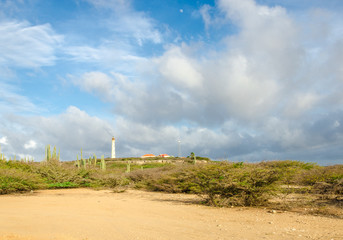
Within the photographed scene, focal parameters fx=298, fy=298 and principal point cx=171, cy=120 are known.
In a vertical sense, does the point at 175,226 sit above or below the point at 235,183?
below

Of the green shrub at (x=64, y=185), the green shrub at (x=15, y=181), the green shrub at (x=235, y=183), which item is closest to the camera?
the green shrub at (x=235, y=183)

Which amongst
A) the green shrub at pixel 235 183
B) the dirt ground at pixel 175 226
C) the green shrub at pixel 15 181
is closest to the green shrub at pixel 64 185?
the green shrub at pixel 15 181

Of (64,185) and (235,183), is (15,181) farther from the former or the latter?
(235,183)

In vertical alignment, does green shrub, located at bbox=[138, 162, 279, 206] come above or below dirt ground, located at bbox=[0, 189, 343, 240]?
above

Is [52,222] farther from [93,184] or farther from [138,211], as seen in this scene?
[93,184]

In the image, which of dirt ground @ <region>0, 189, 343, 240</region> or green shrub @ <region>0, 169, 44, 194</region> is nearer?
dirt ground @ <region>0, 189, 343, 240</region>

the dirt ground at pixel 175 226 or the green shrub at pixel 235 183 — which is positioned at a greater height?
the green shrub at pixel 235 183

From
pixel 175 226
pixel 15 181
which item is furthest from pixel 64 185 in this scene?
pixel 175 226

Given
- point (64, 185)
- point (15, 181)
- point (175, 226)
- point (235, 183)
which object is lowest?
point (64, 185)

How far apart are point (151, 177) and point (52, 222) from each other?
40.2 feet

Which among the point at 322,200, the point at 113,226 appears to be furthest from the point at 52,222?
the point at 322,200

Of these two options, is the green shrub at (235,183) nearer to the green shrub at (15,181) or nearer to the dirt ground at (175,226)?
the dirt ground at (175,226)

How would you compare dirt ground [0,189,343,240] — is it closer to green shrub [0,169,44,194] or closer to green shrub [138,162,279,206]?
green shrub [138,162,279,206]

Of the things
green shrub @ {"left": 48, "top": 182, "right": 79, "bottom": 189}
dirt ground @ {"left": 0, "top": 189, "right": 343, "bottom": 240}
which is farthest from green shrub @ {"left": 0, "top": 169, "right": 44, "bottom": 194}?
dirt ground @ {"left": 0, "top": 189, "right": 343, "bottom": 240}
